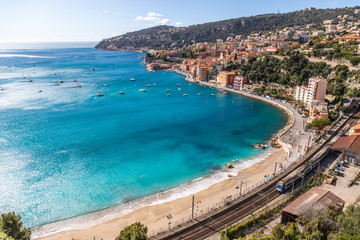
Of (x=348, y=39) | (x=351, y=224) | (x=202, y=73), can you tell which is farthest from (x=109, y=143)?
(x=348, y=39)

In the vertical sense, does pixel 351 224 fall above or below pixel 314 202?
above

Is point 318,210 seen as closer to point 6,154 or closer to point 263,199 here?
point 263,199

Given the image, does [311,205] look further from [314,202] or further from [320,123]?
[320,123]

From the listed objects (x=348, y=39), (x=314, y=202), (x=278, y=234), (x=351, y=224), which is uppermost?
(x=348, y=39)

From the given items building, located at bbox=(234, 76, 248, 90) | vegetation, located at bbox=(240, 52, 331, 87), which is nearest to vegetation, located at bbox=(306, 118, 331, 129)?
vegetation, located at bbox=(240, 52, 331, 87)

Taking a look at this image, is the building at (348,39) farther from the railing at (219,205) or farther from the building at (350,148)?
the railing at (219,205)

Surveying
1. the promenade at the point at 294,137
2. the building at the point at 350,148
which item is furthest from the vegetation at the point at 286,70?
the building at the point at 350,148
